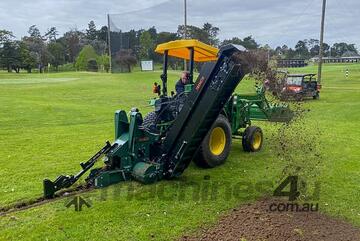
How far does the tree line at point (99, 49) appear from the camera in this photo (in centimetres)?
3142

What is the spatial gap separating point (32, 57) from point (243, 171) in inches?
2650

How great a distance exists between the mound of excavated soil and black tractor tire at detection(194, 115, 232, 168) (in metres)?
1.95

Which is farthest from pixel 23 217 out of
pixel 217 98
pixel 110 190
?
pixel 217 98

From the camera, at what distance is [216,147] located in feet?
24.8

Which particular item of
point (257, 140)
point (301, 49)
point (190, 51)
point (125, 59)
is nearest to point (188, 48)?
point (190, 51)

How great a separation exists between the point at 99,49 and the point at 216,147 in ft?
244

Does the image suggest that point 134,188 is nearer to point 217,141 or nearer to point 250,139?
point 217,141

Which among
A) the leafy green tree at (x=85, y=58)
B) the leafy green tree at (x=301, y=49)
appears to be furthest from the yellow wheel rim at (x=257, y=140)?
the leafy green tree at (x=85, y=58)

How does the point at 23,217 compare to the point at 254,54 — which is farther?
the point at 254,54

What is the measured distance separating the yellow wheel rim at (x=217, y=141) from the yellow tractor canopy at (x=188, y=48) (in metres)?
1.41

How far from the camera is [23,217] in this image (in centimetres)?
502

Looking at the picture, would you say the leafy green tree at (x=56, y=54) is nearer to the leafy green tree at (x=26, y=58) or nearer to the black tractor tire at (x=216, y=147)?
the leafy green tree at (x=26, y=58)

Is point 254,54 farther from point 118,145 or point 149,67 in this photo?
point 149,67

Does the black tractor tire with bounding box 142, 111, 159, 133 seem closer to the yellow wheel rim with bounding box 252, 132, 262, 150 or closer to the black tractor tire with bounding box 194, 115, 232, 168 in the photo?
the black tractor tire with bounding box 194, 115, 232, 168
